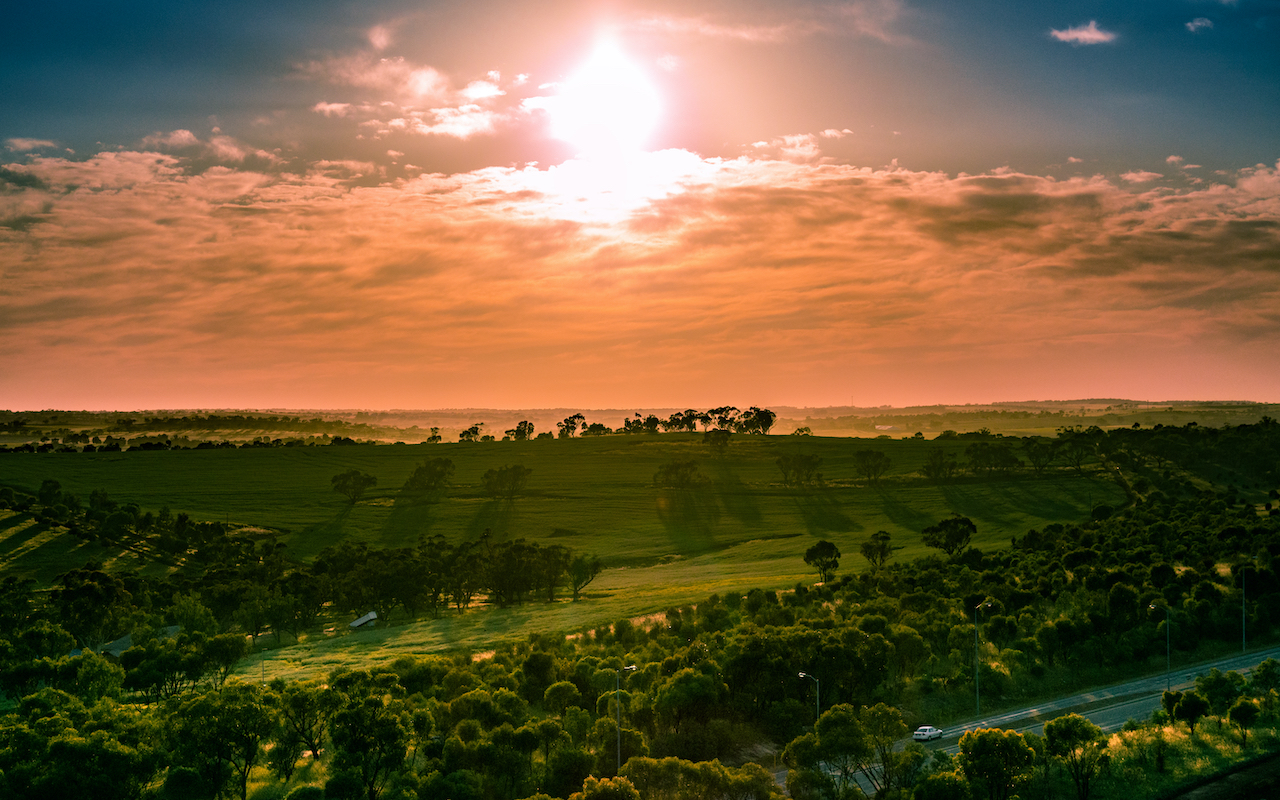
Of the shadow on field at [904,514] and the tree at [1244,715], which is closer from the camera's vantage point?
the tree at [1244,715]

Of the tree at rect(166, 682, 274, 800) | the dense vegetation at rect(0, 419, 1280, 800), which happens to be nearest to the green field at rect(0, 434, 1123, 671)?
the dense vegetation at rect(0, 419, 1280, 800)

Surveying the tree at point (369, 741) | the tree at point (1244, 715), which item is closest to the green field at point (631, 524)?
the tree at point (369, 741)

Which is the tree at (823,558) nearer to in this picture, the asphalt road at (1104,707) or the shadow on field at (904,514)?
the shadow on field at (904,514)

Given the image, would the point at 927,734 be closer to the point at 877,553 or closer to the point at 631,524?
the point at 877,553

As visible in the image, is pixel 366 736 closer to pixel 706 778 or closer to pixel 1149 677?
pixel 706 778

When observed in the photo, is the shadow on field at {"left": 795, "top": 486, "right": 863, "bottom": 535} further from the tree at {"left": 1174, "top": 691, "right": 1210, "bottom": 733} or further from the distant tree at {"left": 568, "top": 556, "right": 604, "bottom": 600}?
the tree at {"left": 1174, "top": 691, "right": 1210, "bottom": 733}

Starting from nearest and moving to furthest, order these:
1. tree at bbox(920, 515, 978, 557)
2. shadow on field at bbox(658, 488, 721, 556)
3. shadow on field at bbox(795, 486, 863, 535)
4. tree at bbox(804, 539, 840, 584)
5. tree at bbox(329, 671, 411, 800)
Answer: tree at bbox(329, 671, 411, 800) < tree at bbox(804, 539, 840, 584) < tree at bbox(920, 515, 978, 557) < shadow on field at bbox(658, 488, 721, 556) < shadow on field at bbox(795, 486, 863, 535)
